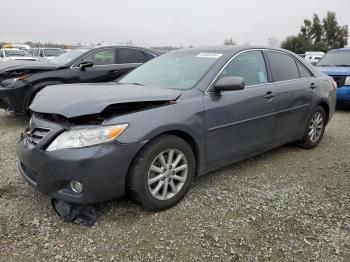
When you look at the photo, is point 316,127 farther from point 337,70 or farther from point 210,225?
point 337,70

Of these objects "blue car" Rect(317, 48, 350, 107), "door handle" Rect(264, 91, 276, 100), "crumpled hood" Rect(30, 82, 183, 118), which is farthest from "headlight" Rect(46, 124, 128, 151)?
"blue car" Rect(317, 48, 350, 107)

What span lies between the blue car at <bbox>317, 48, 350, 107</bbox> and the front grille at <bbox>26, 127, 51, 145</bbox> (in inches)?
294

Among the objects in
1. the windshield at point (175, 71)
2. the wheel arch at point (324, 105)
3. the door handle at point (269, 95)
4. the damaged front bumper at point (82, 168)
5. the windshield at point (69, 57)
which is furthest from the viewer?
the windshield at point (69, 57)

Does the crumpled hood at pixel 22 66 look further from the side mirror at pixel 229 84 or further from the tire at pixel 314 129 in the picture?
the tire at pixel 314 129

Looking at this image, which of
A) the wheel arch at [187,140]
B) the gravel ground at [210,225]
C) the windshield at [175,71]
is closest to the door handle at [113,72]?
the windshield at [175,71]

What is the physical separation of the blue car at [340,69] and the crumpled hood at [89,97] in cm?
639

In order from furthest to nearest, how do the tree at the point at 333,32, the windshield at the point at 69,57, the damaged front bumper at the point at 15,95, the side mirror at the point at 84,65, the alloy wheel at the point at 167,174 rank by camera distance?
the tree at the point at 333,32
the windshield at the point at 69,57
the side mirror at the point at 84,65
the damaged front bumper at the point at 15,95
the alloy wheel at the point at 167,174

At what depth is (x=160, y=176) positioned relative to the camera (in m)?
3.16

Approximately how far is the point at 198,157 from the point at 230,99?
72 cm

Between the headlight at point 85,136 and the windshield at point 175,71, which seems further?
the windshield at point 175,71

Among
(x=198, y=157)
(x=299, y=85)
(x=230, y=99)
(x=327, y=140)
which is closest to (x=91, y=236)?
(x=198, y=157)

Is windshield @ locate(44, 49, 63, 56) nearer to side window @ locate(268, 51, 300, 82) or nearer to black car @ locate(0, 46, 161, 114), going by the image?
black car @ locate(0, 46, 161, 114)

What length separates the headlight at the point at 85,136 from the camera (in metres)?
2.79

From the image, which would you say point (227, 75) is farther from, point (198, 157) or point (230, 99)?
point (198, 157)
